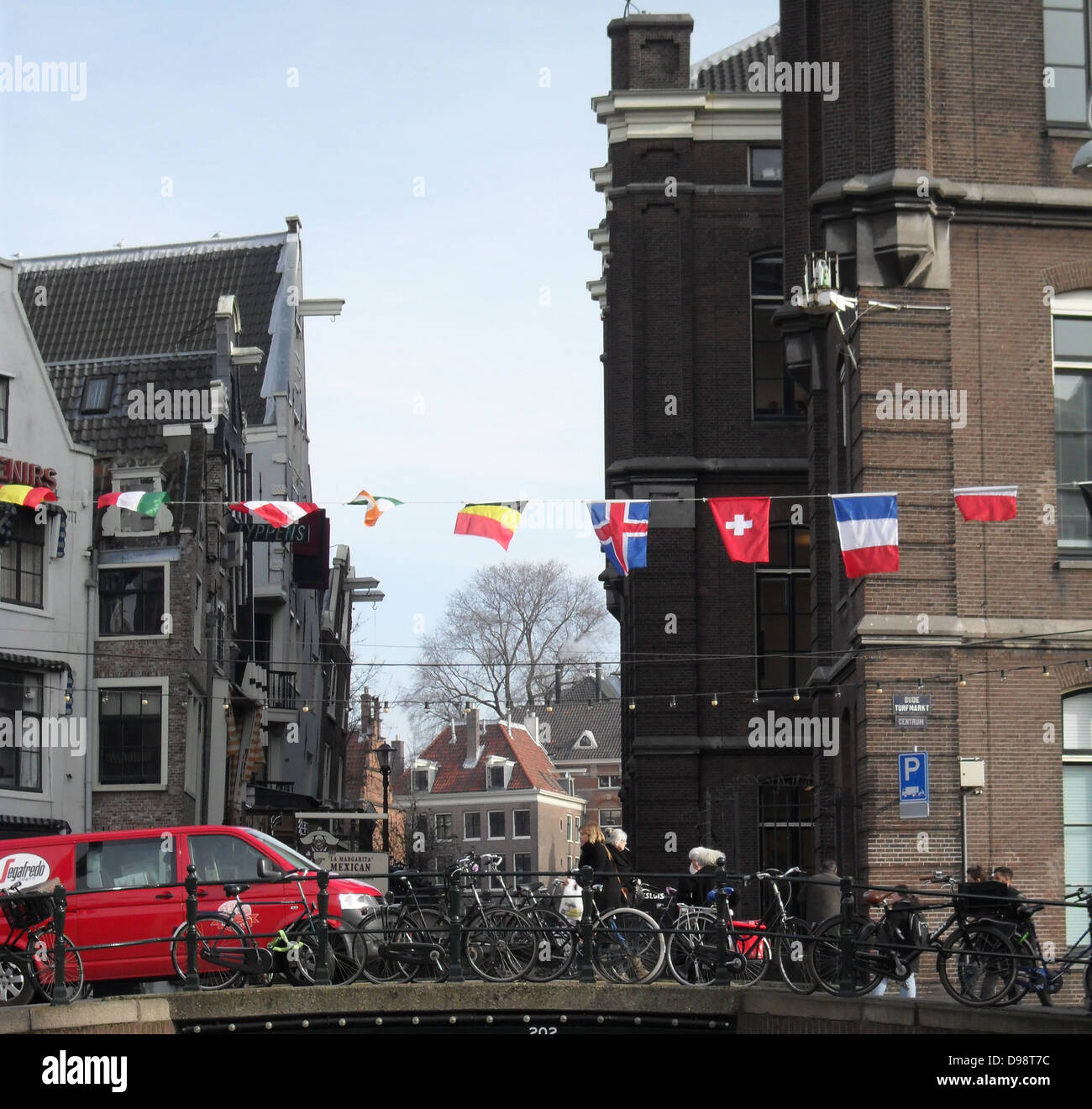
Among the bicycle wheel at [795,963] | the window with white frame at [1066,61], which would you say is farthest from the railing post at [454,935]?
the window with white frame at [1066,61]

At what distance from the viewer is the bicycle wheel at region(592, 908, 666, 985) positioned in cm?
1772

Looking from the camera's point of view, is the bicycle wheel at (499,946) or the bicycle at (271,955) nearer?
the bicycle wheel at (499,946)

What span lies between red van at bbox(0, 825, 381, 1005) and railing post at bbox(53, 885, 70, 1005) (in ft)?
3.08

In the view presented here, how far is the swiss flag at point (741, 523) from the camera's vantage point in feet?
75.4

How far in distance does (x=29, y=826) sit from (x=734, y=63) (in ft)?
67.7

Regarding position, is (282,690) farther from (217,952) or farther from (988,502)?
(217,952)

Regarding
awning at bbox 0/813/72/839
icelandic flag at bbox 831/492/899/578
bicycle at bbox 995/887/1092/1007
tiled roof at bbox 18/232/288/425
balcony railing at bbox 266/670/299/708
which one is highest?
tiled roof at bbox 18/232/288/425

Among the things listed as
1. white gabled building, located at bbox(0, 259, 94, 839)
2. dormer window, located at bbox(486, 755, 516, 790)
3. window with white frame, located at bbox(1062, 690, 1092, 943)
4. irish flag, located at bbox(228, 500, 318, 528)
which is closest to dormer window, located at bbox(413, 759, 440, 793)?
dormer window, located at bbox(486, 755, 516, 790)

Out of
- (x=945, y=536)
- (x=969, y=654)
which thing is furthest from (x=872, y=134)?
(x=969, y=654)

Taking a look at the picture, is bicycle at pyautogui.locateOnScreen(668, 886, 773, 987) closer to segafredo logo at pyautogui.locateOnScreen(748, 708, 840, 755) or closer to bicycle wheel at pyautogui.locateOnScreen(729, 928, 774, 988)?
bicycle wheel at pyautogui.locateOnScreen(729, 928, 774, 988)

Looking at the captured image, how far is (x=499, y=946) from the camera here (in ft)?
58.2

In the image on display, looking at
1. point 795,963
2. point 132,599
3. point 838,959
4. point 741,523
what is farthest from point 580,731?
point 838,959

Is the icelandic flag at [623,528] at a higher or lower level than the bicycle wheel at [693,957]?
higher
